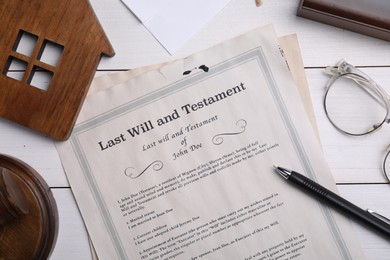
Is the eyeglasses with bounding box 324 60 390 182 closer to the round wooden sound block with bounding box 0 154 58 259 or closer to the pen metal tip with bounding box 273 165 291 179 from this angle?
the pen metal tip with bounding box 273 165 291 179

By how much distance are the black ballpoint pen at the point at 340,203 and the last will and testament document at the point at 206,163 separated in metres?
0.01

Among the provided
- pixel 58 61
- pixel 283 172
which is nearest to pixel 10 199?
pixel 58 61

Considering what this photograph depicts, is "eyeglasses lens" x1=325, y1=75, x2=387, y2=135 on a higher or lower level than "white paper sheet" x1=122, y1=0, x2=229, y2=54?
lower

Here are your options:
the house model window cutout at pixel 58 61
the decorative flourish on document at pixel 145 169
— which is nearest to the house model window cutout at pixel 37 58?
the house model window cutout at pixel 58 61

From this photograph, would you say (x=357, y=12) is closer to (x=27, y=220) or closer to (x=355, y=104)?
(x=355, y=104)

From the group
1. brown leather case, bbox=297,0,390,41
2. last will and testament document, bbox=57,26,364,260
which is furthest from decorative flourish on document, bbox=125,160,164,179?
brown leather case, bbox=297,0,390,41

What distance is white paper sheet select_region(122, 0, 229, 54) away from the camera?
0.51m

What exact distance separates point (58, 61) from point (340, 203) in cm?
33

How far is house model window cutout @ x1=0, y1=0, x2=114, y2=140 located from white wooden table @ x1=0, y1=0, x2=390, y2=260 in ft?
0.05

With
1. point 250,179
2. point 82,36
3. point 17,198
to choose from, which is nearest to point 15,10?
point 82,36

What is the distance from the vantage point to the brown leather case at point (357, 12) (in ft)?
1.53

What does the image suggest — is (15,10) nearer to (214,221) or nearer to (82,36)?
(82,36)

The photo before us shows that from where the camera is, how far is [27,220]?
1.61 ft

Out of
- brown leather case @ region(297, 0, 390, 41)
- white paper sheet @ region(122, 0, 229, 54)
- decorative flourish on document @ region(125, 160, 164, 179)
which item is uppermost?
white paper sheet @ region(122, 0, 229, 54)
